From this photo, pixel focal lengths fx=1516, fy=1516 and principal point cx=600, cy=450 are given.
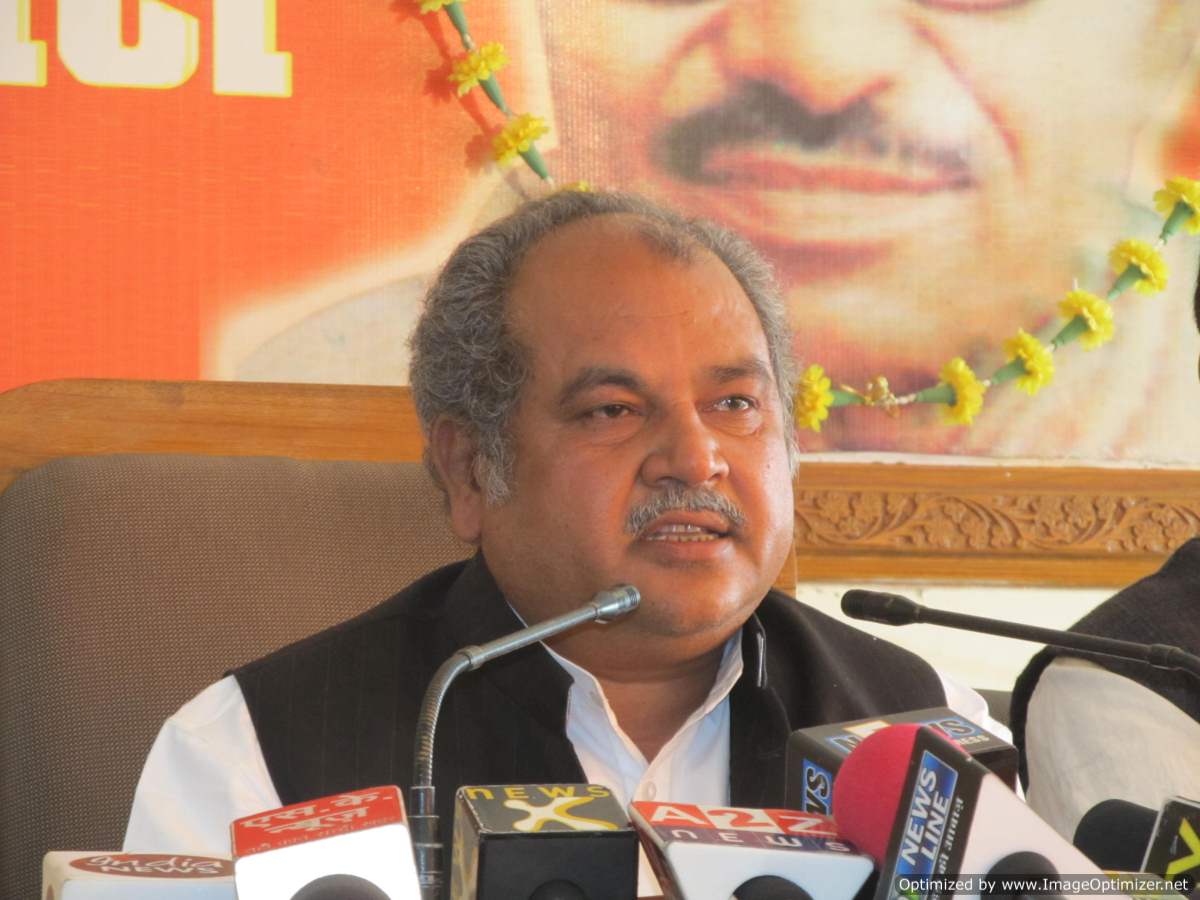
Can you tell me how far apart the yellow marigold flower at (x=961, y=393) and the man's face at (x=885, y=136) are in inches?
1.3

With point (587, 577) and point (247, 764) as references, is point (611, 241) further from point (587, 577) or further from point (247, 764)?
point (247, 764)

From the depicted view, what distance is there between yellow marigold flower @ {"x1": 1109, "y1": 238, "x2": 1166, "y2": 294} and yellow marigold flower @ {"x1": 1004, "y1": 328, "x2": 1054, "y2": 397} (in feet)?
0.74

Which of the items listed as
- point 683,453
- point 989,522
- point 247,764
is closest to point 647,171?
point 989,522

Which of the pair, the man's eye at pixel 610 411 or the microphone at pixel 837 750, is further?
the man's eye at pixel 610 411

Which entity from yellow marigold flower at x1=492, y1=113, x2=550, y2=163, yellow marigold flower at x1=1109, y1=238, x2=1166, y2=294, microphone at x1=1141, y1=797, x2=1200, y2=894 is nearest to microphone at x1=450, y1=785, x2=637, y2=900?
microphone at x1=1141, y1=797, x2=1200, y2=894

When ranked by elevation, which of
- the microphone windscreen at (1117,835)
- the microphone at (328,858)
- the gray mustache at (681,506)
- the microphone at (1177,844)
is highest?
the gray mustache at (681,506)

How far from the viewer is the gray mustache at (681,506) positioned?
1534 mm

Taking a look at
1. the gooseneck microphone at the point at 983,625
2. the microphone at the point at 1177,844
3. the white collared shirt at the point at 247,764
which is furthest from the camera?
the white collared shirt at the point at 247,764

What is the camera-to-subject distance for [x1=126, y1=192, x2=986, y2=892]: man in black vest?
1.55 metres

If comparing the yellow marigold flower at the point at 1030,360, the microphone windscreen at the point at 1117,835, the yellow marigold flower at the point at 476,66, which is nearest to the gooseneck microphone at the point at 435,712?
the microphone windscreen at the point at 1117,835

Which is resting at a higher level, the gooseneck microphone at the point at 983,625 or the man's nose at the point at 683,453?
the man's nose at the point at 683,453

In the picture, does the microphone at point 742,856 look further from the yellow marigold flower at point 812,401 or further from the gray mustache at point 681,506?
the yellow marigold flower at point 812,401

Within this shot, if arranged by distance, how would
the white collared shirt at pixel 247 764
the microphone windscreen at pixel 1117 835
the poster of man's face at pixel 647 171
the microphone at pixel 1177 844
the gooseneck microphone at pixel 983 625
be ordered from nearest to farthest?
the microphone at pixel 1177 844 → the microphone windscreen at pixel 1117 835 → the gooseneck microphone at pixel 983 625 → the white collared shirt at pixel 247 764 → the poster of man's face at pixel 647 171

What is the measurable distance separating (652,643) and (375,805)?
80 centimetres
